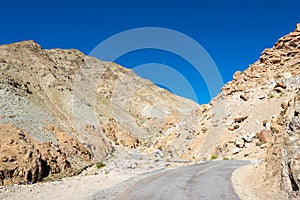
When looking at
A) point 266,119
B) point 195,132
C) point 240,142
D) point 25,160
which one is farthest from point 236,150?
point 25,160

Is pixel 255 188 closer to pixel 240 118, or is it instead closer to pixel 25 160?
pixel 25 160

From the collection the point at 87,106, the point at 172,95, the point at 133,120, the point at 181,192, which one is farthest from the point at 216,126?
the point at 172,95

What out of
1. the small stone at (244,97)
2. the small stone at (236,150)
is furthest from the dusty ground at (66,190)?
the small stone at (244,97)

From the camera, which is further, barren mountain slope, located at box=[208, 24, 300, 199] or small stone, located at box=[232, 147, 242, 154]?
small stone, located at box=[232, 147, 242, 154]

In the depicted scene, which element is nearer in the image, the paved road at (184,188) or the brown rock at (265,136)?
the paved road at (184,188)

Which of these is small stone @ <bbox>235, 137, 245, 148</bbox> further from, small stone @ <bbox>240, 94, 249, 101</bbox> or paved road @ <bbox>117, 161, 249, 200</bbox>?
paved road @ <bbox>117, 161, 249, 200</bbox>

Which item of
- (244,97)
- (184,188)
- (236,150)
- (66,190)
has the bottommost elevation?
(184,188)

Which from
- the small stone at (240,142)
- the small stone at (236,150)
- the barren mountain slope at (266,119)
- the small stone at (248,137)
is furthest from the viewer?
the small stone at (240,142)

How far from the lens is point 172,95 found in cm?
14112

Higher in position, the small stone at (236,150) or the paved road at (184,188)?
the small stone at (236,150)

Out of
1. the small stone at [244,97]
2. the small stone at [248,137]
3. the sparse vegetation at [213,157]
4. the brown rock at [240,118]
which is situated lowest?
A: the sparse vegetation at [213,157]

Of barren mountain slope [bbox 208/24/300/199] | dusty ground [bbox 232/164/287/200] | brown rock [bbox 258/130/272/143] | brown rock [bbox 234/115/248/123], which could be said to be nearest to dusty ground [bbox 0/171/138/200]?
dusty ground [bbox 232/164/287/200]

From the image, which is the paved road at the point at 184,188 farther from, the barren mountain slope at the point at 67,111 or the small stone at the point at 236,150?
the small stone at the point at 236,150

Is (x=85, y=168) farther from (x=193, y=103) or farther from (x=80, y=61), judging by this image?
(x=193, y=103)
